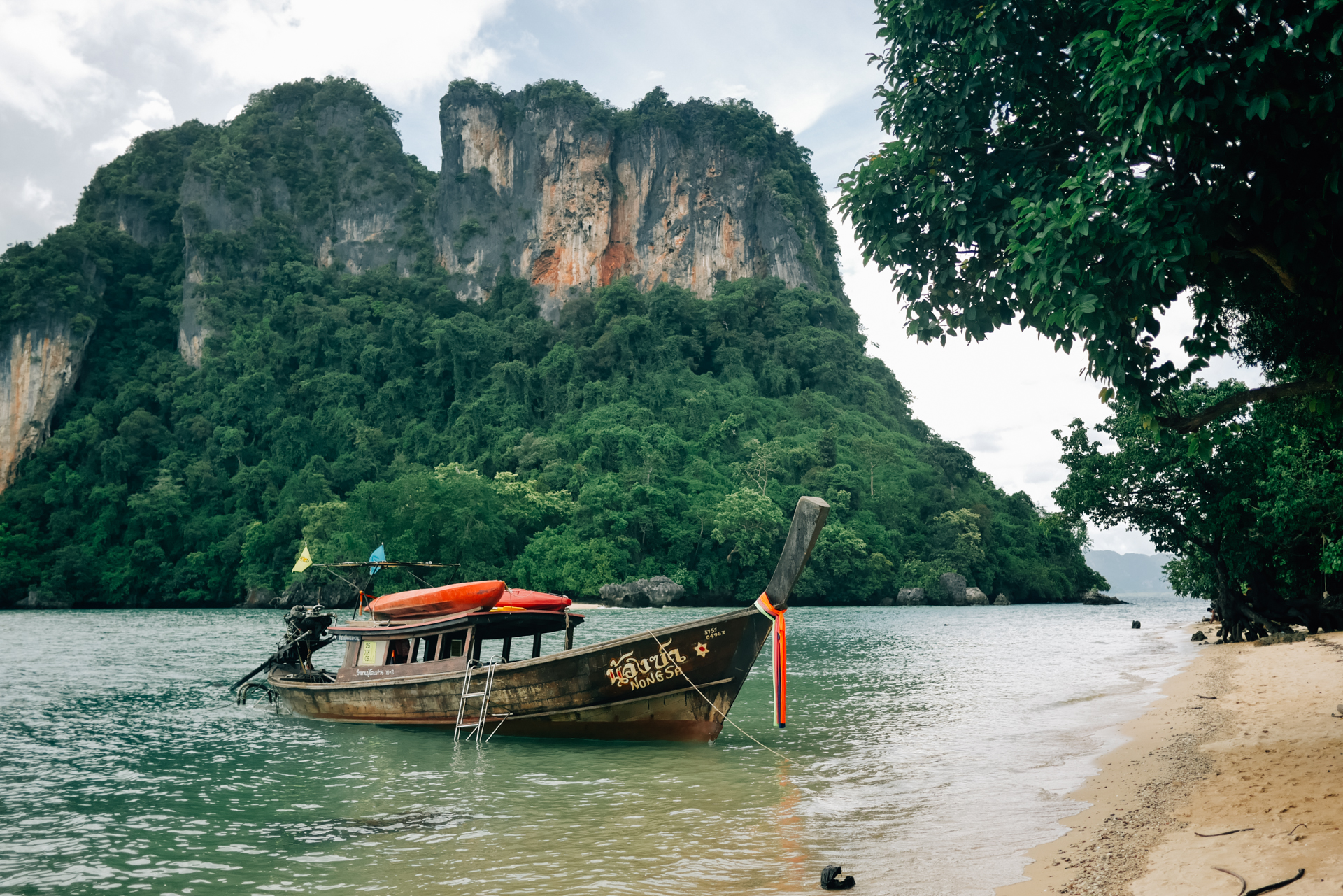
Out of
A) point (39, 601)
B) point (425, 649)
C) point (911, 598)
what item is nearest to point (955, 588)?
point (911, 598)

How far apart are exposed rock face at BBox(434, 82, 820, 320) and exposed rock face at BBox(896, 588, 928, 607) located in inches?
1645

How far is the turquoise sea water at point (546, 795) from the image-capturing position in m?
6.54

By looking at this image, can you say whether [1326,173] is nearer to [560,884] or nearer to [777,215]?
[560,884]

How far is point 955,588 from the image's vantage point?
66375 mm

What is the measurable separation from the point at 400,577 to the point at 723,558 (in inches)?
908

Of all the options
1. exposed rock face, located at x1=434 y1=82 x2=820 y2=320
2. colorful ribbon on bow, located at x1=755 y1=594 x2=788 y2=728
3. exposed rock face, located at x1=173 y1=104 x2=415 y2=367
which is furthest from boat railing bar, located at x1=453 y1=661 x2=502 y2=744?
exposed rock face, located at x1=173 y1=104 x2=415 y2=367

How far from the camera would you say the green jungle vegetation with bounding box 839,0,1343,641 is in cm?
547

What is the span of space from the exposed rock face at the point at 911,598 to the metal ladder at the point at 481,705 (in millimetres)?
57413

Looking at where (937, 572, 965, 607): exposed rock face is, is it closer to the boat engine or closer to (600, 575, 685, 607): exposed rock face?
(600, 575, 685, 607): exposed rock face

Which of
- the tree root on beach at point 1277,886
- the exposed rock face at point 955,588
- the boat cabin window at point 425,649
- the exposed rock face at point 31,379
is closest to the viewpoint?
the tree root on beach at point 1277,886

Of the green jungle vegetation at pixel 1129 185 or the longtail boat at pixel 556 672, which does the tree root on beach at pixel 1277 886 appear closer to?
the green jungle vegetation at pixel 1129 185

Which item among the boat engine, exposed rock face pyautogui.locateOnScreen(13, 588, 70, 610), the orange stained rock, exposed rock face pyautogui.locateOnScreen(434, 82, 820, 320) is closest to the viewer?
the boat engine

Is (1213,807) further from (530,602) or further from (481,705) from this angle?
(481,705)

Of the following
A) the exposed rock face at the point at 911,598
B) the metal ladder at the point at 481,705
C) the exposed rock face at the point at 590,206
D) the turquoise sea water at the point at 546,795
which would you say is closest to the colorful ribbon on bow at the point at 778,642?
the turquoise sea water at the point at 546,795
